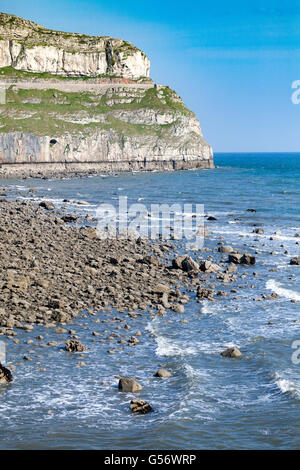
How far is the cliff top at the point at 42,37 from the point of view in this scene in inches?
7288

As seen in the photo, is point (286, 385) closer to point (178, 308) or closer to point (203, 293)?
point (178, 308)

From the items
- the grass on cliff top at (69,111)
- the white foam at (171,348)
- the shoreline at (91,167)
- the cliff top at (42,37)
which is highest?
the cliff top at (42,37)

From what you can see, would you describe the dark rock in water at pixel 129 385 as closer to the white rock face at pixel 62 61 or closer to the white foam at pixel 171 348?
the white foam at pixel 171 348

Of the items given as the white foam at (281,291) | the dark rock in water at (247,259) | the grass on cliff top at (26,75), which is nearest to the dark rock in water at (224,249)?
the dark rock in water at (247,259)

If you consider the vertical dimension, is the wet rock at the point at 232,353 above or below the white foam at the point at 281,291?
below

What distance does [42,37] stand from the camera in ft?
625

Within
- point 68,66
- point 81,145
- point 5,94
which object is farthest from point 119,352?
point 68,66

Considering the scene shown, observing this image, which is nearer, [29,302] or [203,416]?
[203,416]

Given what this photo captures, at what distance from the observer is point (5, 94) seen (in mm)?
159875

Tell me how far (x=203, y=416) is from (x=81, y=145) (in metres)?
146

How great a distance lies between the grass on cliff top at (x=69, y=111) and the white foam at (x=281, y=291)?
401 feet

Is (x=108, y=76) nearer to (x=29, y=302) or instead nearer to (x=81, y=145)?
(x=81, y=145)

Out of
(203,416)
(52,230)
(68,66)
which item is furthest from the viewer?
(68,66)

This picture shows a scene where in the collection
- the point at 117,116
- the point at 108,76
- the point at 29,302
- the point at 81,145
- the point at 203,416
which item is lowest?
the point at 203,416
